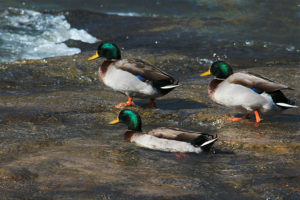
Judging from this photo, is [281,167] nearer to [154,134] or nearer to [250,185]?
[250,185]

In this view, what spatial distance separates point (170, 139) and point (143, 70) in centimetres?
228

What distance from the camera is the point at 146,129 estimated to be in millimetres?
7207

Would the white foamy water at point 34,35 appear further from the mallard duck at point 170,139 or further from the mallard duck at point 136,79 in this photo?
the mallard duck at point 170,139

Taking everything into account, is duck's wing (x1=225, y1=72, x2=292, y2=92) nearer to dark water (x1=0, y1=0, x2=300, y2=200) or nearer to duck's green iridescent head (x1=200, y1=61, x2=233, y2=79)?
duck's green iridescent head (x1=200, y1=61, x2=233, y2=79)

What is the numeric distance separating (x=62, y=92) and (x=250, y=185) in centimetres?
501

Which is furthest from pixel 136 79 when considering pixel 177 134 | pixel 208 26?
pixel 208 26

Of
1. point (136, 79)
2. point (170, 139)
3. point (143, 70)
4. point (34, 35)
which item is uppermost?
point (143, 70)

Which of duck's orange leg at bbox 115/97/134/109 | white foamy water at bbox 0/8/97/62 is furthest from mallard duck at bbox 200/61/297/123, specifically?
white foamy water at bbox 0/8/97/62

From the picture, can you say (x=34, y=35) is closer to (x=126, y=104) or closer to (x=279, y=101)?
(x=126, y=104)

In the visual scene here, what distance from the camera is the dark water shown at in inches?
192

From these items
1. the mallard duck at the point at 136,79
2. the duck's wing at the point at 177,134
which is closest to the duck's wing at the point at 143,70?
the mallard duck at the point at 136,79

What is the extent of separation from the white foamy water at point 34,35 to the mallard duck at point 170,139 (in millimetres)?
7735

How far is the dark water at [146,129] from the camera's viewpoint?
487 cm

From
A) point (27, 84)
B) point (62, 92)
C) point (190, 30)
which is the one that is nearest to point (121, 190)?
point (62, 92)
